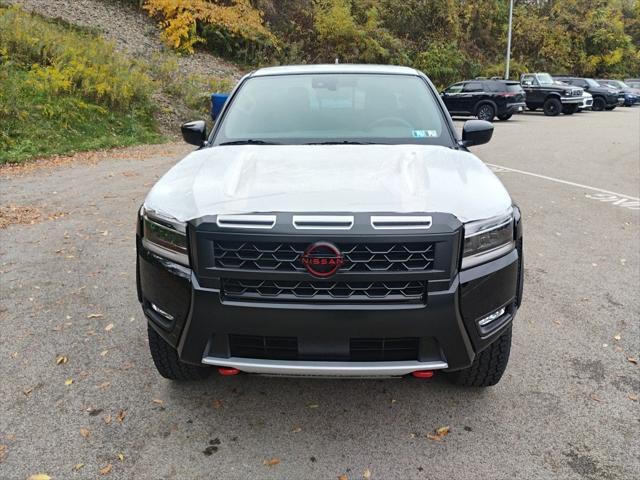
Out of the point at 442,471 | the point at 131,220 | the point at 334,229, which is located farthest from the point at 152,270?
the point at 131,220

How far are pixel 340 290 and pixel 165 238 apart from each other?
821mm

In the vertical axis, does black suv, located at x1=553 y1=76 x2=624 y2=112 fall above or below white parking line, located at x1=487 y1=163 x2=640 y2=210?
below

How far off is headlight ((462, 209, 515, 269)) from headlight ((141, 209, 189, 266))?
1.21m

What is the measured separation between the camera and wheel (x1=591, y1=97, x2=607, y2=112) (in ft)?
91.0

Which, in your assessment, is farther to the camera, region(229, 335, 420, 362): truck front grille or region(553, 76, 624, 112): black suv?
region(553, 76, 624, 112): black suv

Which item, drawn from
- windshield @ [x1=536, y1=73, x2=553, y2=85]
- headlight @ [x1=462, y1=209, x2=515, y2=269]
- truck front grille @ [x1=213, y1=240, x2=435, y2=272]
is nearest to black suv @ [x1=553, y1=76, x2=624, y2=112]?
windshield @ [x1=536, y1=73, x2=553, y2=85]

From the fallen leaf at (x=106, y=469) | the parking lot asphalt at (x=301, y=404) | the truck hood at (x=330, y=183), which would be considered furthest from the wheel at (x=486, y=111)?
the fallen leaf at (x=106, y=469)

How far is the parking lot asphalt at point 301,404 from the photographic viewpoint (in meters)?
2.46

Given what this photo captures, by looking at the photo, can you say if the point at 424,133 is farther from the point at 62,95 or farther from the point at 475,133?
the point at 62,95

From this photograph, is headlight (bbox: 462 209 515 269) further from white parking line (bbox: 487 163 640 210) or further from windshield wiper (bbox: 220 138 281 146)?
white parking line (bbox: 487 163 640 210)

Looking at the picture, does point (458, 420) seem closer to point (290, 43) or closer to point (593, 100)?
point (290, 43)

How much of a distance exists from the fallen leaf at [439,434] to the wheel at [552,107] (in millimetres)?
25023

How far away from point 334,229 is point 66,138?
11757 millimetres

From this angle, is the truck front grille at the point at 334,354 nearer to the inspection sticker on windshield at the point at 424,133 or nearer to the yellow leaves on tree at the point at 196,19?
the inspection sticker on windshield at the point at 424,133
